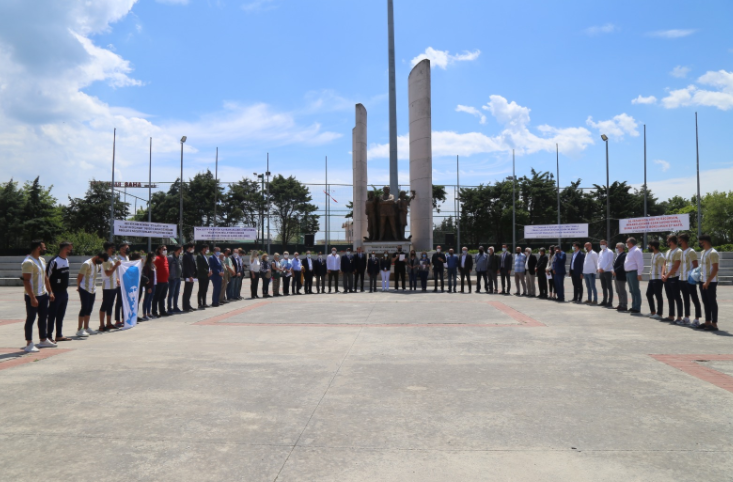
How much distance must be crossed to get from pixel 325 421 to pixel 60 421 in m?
2.21

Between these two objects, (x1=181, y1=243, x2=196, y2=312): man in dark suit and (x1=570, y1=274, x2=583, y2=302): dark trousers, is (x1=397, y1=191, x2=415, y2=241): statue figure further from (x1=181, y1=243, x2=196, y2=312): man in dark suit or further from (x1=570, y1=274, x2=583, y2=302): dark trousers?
(x1=181, y1=243, x2=196, y2=312): man in dark suit

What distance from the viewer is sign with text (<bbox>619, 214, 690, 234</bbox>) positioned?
37.1 meters

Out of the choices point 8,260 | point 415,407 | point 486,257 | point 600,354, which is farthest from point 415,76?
point 8,260

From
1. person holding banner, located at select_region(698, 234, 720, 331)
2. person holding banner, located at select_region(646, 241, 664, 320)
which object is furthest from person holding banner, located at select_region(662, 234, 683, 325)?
person holding banner, located at select_region(698, 234, 720, 331)

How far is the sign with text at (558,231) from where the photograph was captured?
40.4 meters

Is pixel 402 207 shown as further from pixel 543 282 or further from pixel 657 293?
pixel 657 293

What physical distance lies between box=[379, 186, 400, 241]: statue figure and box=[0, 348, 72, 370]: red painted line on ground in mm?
17085

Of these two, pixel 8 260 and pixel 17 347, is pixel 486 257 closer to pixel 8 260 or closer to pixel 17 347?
pixel 17 347

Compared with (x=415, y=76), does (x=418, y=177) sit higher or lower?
lower

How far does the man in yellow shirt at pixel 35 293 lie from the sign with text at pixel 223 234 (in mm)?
36314

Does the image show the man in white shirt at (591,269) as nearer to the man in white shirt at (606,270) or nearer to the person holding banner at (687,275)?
the man in white shirt at (606,270)

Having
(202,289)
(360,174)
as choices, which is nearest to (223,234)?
(360,174)

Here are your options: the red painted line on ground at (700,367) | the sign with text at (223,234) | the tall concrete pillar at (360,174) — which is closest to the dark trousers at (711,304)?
the red painted line on ground at (700,367)

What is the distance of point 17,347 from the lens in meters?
7.67
